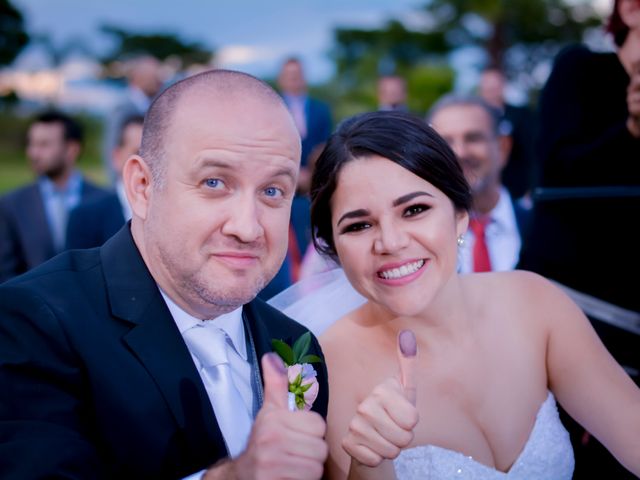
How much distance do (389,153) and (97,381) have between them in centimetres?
116

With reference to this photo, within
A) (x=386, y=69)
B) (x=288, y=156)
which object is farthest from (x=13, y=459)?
(x=386, y=69)

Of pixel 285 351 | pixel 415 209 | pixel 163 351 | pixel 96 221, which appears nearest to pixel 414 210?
pixel 415 209

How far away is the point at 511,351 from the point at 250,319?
3.29ft

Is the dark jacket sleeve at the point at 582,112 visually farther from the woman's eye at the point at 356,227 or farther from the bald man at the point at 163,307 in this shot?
the bald man at the point at 163,307

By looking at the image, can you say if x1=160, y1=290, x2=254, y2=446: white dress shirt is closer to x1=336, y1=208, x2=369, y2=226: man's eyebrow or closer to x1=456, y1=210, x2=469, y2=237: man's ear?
x1=336, y1=208, x2=369, y2=226: man's eyebrow

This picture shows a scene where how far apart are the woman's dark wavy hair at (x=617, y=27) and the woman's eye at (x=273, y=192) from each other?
1767mm

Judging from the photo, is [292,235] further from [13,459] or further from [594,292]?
[13,459]

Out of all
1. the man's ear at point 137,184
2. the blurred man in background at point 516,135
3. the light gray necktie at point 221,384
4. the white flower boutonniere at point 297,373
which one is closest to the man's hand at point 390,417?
the white flower boutonniere at point 297,373

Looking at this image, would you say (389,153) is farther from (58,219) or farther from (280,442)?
(58,219)

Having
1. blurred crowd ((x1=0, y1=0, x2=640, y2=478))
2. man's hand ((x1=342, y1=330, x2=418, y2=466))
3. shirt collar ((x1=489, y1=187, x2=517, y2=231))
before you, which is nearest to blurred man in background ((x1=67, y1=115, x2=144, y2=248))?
blurred crowd ((x1=0, y1=0, x2=640, y2=478))

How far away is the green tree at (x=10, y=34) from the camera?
3616cm

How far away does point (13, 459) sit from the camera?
4.94 ft

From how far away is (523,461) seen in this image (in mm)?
2371

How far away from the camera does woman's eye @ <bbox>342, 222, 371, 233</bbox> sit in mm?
2293
